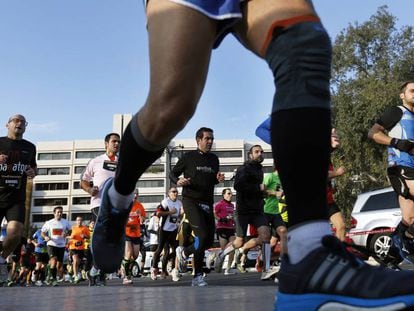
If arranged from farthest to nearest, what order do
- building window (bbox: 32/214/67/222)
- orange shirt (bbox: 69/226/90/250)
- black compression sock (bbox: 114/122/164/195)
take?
building window (bbox: 32/214/67/222)
orange shirt (bbox: 69/226/90/250)
black compression sock (bbox: 114/122/164/195)

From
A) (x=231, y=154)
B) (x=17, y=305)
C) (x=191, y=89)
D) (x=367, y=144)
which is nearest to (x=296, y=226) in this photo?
(x=191, y=89)

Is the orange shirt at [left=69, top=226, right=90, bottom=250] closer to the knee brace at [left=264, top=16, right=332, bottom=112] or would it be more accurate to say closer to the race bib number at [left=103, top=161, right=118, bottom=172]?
the race bib number at [left=103, top=161, right=118, bottom=172]

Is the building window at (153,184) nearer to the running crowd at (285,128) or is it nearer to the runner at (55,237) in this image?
the runner at (55,237)

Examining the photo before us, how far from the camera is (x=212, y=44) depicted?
156 cm

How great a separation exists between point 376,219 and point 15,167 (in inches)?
296

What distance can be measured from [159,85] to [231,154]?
9720cm

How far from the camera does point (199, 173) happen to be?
7.30m

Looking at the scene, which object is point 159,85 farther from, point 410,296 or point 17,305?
point 17,305

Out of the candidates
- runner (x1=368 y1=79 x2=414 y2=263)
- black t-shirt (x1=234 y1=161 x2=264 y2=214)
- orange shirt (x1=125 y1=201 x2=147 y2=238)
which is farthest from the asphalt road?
orange shirt (x1=125 y1=201 x2=147 y2=238)

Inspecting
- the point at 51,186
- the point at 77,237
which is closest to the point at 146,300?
the point at 77,237

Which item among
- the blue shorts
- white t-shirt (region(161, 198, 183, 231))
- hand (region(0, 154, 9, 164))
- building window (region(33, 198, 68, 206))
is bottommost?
white t-shirt (region(161, 198, 183, 231))

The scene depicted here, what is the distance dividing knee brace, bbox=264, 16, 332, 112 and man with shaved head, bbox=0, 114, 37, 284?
4.94 m

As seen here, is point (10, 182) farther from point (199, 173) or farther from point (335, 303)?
point (335, 303)

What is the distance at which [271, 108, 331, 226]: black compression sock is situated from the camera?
1.31 m
